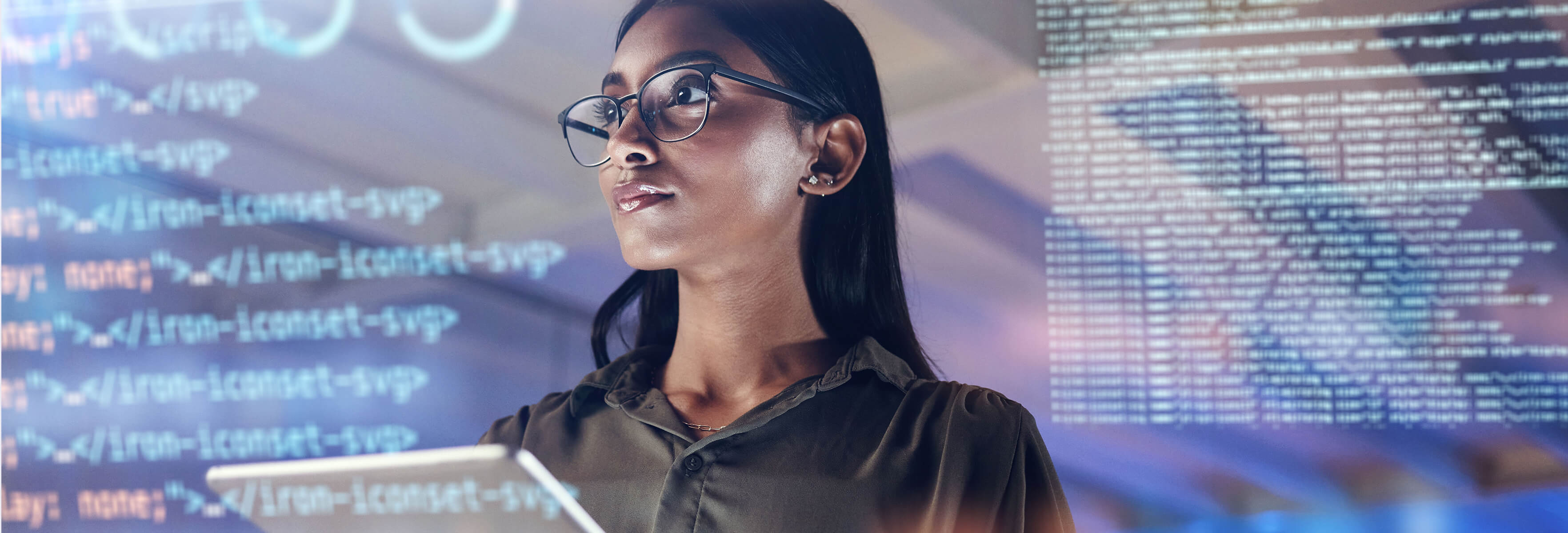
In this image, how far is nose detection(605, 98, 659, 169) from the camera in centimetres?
93

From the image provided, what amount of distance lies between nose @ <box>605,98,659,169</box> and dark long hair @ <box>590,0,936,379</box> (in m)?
0.14

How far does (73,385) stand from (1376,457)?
189 cm

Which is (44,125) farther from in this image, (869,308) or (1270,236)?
(1270,236)

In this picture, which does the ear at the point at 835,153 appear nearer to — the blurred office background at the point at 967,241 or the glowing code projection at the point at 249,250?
the blurred office background at the point at 967,241

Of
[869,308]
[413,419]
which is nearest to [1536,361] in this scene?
[869,308]

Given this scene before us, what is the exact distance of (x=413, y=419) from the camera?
134cm

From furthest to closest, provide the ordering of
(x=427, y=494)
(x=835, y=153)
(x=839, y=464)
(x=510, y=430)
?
(x=510, y=430) → (x=835, y=153) → (x=839, y=464) → (x=427, y=494)

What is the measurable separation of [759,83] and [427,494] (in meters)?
0.49

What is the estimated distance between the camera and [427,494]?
0.75 meters
